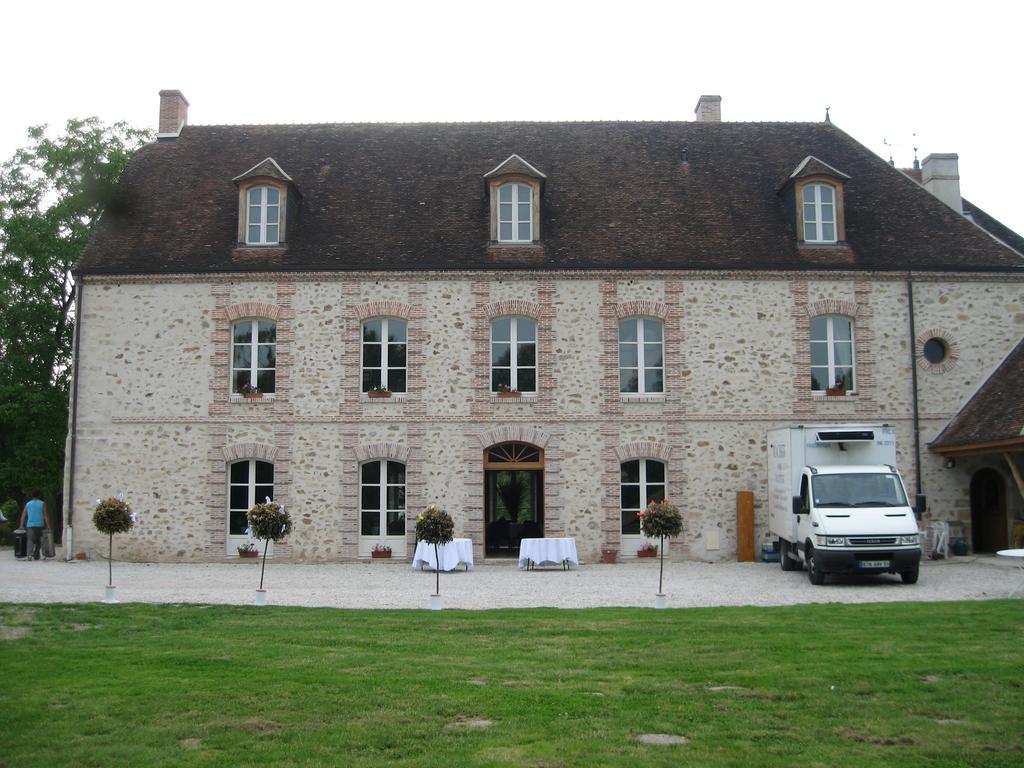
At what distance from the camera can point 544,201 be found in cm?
2189

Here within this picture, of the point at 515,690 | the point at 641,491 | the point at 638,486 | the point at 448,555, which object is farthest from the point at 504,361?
the point at 515,690

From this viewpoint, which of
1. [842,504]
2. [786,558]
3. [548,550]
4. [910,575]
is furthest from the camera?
[548,550]

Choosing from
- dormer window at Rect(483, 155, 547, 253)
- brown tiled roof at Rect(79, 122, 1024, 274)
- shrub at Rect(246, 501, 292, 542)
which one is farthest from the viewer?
dormer window at Rect(483, 155, 547, 253)

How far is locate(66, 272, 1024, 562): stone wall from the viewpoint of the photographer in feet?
66.4

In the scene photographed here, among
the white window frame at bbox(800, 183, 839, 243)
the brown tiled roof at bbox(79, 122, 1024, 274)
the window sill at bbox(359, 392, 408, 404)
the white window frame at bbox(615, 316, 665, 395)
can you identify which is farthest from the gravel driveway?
the white window frame at bbox(800, 183, 839, 243)

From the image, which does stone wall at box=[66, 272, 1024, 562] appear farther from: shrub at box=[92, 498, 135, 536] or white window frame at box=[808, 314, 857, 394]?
shrub at box=[92, 498, 135, 536]

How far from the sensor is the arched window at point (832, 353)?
67.8 ft

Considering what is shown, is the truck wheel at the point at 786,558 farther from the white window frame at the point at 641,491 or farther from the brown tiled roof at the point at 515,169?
the brown tiled roof at the point at 515,169

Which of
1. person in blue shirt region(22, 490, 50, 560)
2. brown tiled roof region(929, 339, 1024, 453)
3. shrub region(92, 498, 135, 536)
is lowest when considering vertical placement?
person in blue shirt region(22, 490, 50, 560)

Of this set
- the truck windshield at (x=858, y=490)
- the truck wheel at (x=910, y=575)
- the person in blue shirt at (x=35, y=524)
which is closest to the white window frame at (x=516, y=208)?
the truck windshield at (x=858, y=490)

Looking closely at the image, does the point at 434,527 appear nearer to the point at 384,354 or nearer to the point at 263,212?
the point at 384,354

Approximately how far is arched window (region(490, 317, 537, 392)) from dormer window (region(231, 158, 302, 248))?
5.14 meters

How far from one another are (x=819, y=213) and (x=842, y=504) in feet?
26.5

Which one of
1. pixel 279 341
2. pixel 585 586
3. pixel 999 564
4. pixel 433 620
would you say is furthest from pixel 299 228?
pixel 999 564
